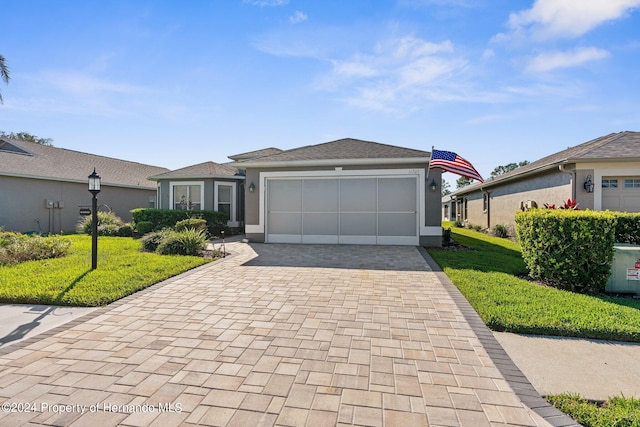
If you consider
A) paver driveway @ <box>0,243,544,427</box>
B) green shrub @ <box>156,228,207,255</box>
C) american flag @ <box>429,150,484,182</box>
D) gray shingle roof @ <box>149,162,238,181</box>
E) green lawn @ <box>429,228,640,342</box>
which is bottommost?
paver driveway @ <box>0,243,544,427</box>

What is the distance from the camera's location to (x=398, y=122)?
12445 millimetres

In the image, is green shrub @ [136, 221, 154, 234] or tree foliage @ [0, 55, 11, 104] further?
green shrub @ [136, 221, 154, 234]

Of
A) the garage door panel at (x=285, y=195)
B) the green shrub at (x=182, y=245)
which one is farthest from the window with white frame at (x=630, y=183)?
the green shrub at (x=182, y=245)

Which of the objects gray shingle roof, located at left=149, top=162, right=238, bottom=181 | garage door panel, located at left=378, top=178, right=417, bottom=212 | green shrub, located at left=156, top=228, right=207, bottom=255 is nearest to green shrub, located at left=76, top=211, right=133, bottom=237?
gray shingle roof, located at left=149, top=162, right=238, bottom=181

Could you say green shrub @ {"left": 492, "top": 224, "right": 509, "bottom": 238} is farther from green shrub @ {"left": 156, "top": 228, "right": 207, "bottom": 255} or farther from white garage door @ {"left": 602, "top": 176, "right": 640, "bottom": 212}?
green shrub @ {"left": 156, "top": 228, "right": 207, "bottom": 255}

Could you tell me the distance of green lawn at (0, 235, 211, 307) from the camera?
5078mm

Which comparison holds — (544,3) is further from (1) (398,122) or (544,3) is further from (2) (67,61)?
A: (2) (67,61)

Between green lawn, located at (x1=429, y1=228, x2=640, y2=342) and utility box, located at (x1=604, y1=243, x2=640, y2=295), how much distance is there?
2.11 feet

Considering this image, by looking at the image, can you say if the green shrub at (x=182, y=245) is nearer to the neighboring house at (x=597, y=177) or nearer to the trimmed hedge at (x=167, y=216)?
the trimmed hedge at (x=167, y=216)

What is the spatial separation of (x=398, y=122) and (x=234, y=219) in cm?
916

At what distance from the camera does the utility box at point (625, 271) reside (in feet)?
18.8

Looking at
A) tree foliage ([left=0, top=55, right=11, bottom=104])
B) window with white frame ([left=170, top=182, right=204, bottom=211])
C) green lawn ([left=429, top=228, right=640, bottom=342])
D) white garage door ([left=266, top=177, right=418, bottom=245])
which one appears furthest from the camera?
window with white frame ([left=170, top=182, right=204, bottom=211])

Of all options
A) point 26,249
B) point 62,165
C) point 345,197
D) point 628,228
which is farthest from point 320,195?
point 62,165

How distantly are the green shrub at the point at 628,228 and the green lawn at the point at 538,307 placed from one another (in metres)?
2.16
